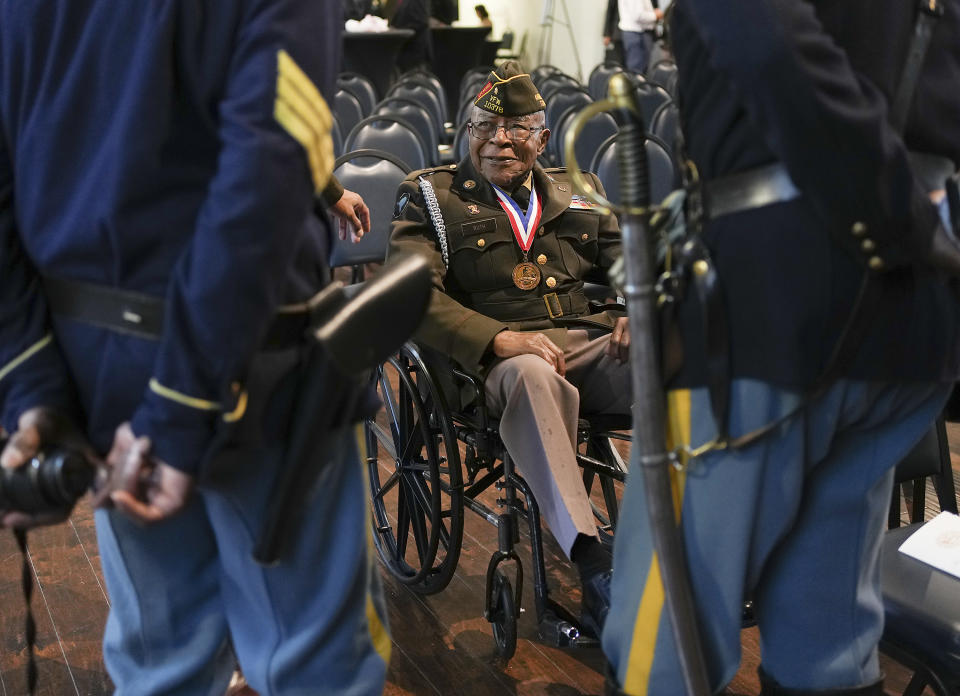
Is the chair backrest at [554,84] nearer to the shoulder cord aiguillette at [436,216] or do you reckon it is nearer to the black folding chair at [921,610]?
the shoulder cord aiguillette at [436,216]

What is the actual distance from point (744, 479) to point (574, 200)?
1.42 metres

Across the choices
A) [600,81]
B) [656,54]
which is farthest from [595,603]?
[656,54]

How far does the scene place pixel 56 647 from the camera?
7.24 ft

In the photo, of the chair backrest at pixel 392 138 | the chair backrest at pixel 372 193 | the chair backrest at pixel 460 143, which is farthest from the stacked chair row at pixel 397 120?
the chair backrest at pixel 372 193

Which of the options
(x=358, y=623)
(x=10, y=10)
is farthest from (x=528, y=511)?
(x=10, y=10)

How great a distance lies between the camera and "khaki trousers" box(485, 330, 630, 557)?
2016 mm

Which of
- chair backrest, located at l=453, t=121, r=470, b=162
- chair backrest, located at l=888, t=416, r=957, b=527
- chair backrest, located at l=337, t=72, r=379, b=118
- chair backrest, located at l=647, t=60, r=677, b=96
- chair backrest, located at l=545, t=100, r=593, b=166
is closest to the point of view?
chair backrest, located at l=888, t=416, r=957, b=527

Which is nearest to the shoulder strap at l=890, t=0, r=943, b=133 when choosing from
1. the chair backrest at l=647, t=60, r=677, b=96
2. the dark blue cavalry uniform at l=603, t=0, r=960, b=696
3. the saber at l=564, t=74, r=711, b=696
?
the dark blue cavalry uniform at l=603, t=0, r=960, b=696

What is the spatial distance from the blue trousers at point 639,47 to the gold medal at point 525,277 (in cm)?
834

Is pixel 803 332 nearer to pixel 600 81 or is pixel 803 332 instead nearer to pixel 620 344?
pixel 620 344

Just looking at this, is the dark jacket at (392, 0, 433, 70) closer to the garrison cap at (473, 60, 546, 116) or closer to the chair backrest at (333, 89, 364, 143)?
the chair backrest at (333, 89, 364, 143)

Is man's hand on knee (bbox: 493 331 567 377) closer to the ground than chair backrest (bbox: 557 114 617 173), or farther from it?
farther from it

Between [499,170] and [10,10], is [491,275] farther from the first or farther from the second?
[10,10]

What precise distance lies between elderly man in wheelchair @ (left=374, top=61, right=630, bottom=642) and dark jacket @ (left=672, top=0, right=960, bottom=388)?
38.0 inches
